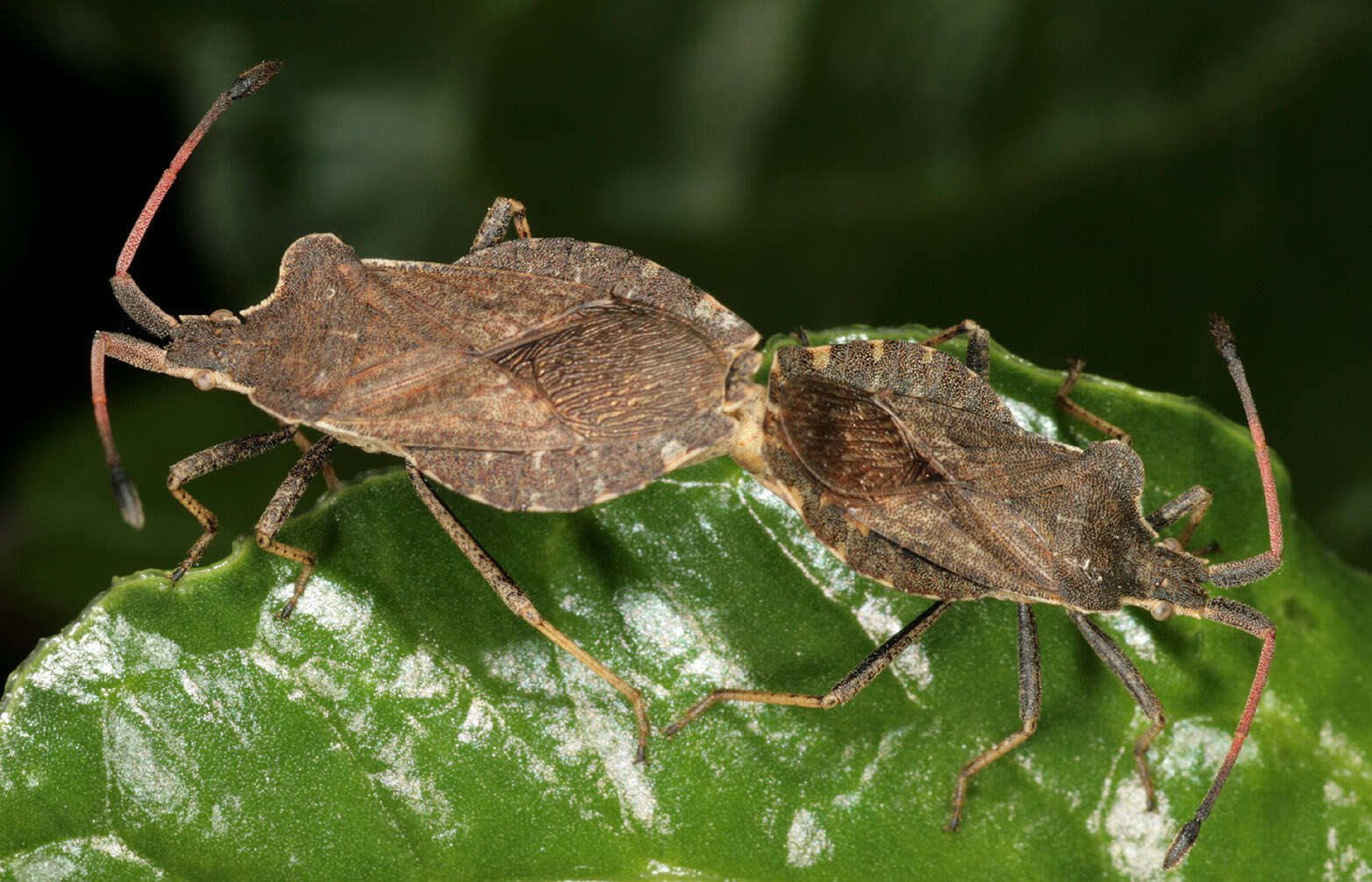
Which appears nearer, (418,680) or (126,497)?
(418,680)

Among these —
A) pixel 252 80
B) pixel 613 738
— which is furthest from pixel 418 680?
pixel 252 80

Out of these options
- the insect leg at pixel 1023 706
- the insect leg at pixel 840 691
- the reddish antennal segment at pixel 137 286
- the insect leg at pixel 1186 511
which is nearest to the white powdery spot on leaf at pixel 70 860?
the reddish antennal segment at pixel 137 286

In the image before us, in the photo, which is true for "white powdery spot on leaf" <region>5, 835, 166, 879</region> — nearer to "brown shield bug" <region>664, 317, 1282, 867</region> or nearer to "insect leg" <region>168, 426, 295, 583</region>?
"insect leg" <region>168, 426, 295, 583</region>

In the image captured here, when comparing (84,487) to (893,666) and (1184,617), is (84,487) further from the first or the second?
(1184,617)

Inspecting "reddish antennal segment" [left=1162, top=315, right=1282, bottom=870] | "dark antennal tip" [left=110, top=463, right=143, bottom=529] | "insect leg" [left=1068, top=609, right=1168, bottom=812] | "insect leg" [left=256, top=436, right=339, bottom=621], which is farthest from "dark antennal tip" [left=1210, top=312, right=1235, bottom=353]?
"dark antennal tip" [left=110, top=463, right=143, bottom=529]

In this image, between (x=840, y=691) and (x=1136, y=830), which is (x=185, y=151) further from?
(x=1136, y=830)

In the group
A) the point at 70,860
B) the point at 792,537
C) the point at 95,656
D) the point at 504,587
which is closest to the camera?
the point at 70,860

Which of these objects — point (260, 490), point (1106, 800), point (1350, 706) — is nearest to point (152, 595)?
point (260, 490)
